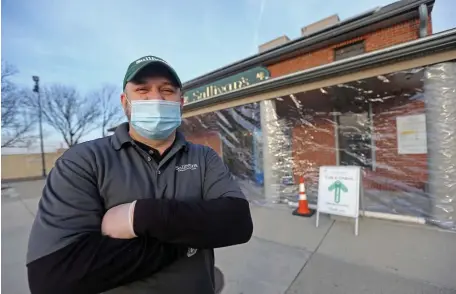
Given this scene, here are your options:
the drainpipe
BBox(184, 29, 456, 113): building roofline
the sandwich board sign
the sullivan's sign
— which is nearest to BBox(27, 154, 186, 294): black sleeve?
the sandwich board sign

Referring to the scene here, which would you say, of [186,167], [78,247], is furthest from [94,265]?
[186,167]

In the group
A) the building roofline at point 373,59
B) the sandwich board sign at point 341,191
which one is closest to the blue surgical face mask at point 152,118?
the sandwich board sign at point 341,191

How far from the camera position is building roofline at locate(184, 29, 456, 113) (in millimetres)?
3623

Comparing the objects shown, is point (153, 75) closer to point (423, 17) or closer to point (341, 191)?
point (341, 191)

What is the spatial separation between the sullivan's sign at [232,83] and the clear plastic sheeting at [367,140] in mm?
3438

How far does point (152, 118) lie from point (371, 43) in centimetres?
919

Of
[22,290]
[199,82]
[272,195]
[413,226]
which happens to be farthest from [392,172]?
[199,82]

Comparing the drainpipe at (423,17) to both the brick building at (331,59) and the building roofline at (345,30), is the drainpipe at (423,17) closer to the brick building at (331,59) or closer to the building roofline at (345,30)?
the brick building at (331,59)

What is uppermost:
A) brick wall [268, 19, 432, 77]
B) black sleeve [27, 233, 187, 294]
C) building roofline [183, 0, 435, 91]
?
building roofline [183, 0, 435, 91]

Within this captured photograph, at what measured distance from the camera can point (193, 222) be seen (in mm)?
1018

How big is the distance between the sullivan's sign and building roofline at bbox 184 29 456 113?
13.8 ft

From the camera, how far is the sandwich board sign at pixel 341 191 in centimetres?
418

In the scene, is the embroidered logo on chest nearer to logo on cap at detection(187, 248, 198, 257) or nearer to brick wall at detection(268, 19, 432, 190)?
logo on cap at detection(187, 248, 198, 257)

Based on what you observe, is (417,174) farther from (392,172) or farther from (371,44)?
(371,44)
